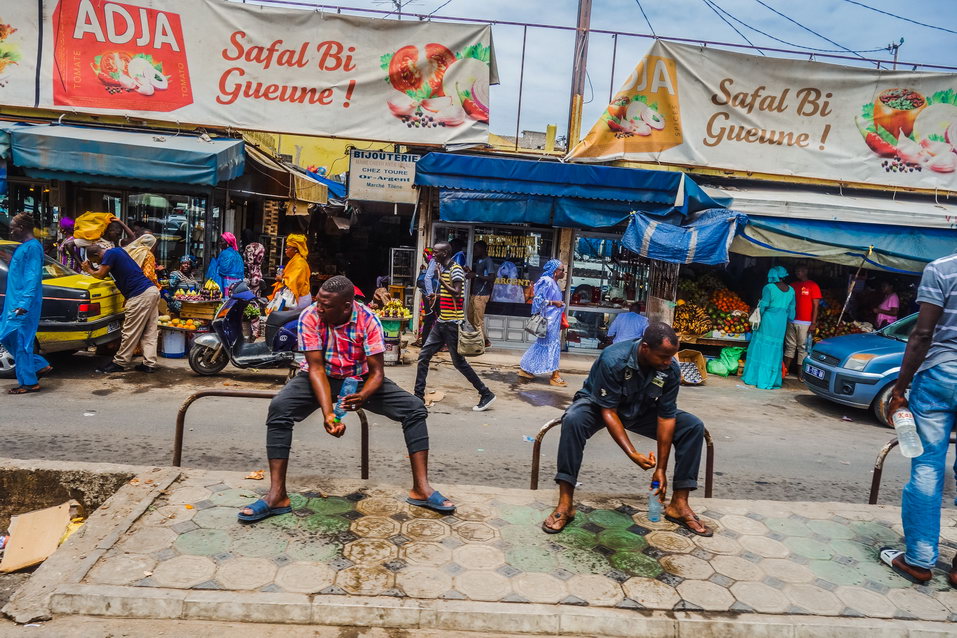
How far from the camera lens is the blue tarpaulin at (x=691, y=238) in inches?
407

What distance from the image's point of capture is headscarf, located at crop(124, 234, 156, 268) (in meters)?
9.53

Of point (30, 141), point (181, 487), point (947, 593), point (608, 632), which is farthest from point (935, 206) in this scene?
point (30, 141)

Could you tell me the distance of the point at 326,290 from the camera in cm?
412

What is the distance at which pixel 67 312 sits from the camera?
7938 millimetres

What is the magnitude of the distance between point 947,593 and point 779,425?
4.79 m

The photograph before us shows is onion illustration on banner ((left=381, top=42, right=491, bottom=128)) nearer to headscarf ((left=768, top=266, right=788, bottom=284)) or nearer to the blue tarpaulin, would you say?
the blue tarpaulin

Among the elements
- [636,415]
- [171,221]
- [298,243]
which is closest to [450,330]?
[298,243]

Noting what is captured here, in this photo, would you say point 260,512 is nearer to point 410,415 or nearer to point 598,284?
point 410,415

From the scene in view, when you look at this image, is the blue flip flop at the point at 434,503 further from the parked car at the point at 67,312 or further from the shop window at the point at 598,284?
the shop window at the point at 598,284

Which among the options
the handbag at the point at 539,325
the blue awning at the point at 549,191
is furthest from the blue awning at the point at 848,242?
the handbag at the point at 539,325

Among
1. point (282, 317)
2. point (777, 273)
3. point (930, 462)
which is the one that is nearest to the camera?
point (930, 462)

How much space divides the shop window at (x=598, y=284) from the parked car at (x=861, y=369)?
4035mm

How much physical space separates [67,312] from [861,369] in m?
10.3

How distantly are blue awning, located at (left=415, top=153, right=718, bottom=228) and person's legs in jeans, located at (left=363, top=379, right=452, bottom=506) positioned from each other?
23.8 ft
